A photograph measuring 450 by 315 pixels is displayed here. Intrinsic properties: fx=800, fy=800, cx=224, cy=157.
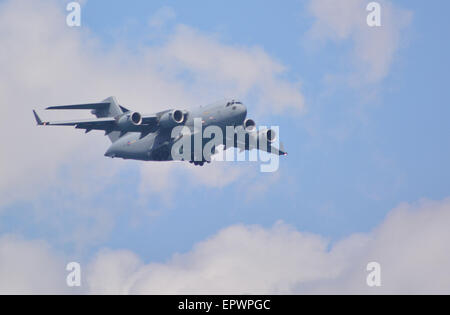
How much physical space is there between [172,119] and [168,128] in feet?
3.12

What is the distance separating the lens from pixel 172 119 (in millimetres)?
50438

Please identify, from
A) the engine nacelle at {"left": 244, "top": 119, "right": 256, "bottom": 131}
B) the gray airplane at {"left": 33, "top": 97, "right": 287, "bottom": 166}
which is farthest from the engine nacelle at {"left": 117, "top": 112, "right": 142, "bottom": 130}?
the engine nacelle at {"left": 244, "top": 119, "right": 256, "bottom": 131}

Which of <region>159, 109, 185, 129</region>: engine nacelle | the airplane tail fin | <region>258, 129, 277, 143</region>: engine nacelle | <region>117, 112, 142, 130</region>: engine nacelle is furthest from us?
the airplane tail fin

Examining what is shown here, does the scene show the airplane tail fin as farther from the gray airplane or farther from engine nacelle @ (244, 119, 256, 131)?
engine nacelle @ (244, 119, 256, 131)

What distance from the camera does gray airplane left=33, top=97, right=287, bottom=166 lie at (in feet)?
165

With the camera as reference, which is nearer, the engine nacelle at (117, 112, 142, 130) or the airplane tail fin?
the engine nacelle at (117, 112, 142, 130)

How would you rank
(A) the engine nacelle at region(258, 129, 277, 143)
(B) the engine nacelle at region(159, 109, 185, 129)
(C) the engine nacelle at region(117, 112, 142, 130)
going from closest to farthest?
1. (C) the engine nacelle at region(117, 112, 142, 130)
2. (B) the engine nacelle at region(159, 109, 185, 129)
3. (A) the engine nacelle at region(258, 129, 277, 143)

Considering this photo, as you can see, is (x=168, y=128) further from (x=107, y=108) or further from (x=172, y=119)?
(x=107, y=108)
